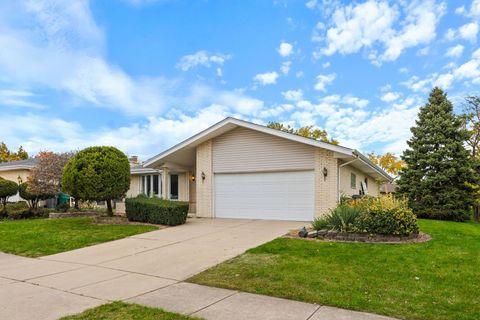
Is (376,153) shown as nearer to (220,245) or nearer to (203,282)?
(220,245)

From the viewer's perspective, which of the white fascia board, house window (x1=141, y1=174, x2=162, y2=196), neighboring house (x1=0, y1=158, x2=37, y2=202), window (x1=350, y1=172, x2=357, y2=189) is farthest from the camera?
neighboring house (x1=0, y1=158, x2=37, y2=202)

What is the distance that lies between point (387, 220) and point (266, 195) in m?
6.94

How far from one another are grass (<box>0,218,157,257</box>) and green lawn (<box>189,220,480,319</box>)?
551 cm

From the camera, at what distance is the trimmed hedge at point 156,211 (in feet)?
44.0

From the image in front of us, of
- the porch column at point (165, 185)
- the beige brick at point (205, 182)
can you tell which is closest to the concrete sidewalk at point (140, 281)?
the beige brick at point (205, 182)

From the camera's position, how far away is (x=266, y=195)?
1525 centimetres

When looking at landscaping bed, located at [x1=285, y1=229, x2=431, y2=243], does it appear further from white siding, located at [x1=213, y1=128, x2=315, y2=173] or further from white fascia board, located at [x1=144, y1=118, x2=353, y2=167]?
white siding, located at [x1=213, y1=128, x2=315, y2=173]

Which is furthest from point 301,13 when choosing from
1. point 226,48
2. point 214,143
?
point 214,143

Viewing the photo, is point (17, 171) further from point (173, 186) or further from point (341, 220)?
point (341, 220)

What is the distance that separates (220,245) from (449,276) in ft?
17.6

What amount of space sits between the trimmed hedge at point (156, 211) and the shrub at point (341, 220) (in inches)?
232

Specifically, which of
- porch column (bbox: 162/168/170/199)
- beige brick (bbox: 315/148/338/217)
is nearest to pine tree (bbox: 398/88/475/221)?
beige brick (bbox: 315/148/338/217)

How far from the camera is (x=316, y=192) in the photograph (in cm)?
1384

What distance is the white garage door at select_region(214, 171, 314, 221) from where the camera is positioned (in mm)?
14320
